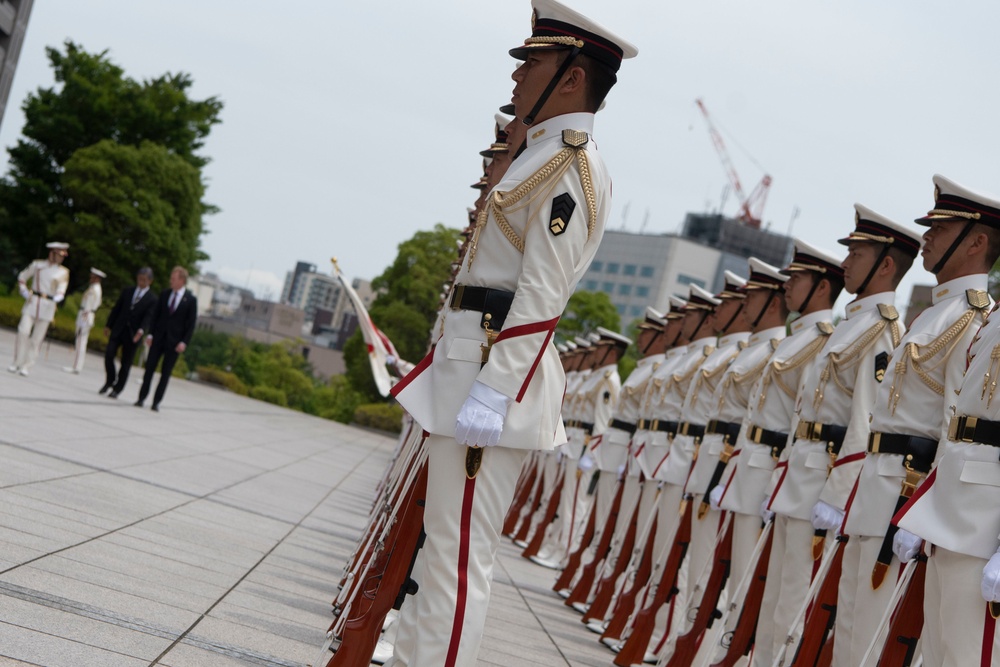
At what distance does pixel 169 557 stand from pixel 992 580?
4.26 meters

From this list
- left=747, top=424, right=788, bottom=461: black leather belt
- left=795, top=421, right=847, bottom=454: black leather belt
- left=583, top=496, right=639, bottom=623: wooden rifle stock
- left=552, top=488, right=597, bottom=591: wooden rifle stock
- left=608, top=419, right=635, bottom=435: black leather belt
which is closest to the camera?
left=795, top=421, right=847, bottom=454: black leather belt

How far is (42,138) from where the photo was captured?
43.5 m

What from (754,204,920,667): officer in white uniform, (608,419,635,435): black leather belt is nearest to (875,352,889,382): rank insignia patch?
(754,204,920,667): officer in white uniform

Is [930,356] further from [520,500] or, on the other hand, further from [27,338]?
[27,338]

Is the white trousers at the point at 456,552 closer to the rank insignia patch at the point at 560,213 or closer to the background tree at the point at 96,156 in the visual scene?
the rank insignia patch at the point at 560,213

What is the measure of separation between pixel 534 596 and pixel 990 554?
654 cm

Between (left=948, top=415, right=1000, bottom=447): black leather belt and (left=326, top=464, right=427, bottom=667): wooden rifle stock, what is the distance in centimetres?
188

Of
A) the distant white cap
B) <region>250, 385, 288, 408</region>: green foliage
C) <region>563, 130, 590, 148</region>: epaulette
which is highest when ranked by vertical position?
the distant white cap

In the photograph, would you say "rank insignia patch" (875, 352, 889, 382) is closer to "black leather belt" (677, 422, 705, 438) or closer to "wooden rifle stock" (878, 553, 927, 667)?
"wooden rifle stock" (878, 553, 927, 667)

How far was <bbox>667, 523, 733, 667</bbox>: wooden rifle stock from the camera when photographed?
716 cm

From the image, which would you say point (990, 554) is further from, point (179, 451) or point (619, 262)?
point (619, 262)

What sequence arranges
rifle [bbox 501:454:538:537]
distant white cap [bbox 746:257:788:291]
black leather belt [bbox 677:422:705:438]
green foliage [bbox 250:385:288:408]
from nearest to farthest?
distant white cap [bbox 746:257:788:291], black leather belt [bbox 677:422:705:438], rifle [bbox 501:454:538:537], green foliage [bbox 250:385:288:408]

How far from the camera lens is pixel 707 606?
728 cm

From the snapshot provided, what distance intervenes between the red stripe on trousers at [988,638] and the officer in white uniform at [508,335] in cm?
149
